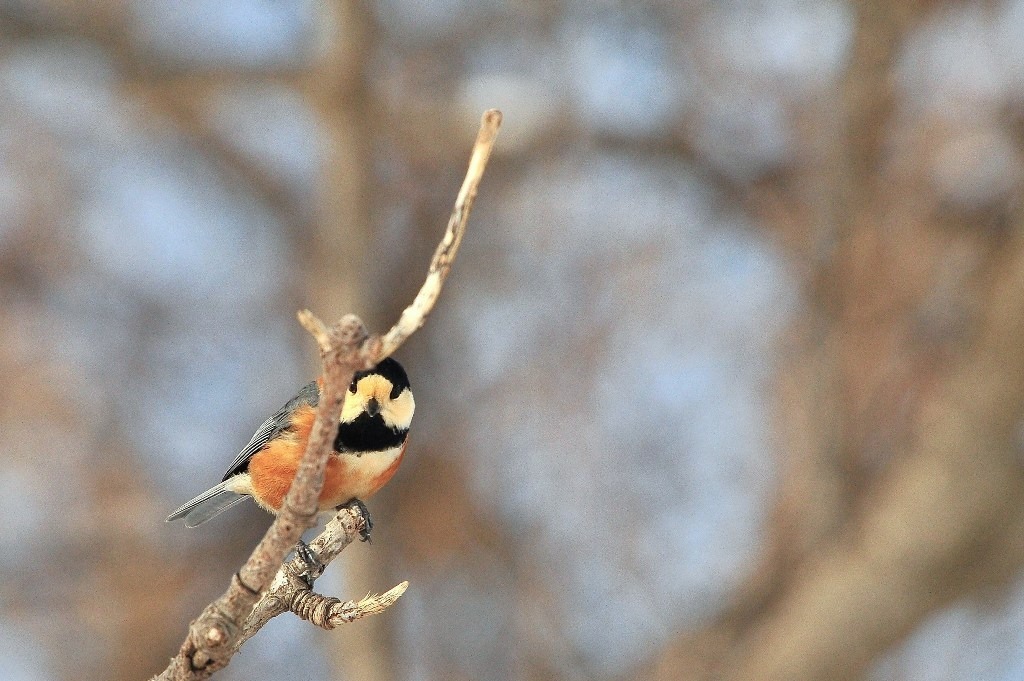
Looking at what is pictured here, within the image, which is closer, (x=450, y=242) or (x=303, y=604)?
(x=450, y=242)

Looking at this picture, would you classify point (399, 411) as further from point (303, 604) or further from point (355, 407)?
point (303, 604)

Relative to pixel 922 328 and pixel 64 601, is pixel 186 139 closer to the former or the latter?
pixel 64 601

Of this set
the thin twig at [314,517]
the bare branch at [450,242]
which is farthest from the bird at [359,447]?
the bare branch at [450,242]

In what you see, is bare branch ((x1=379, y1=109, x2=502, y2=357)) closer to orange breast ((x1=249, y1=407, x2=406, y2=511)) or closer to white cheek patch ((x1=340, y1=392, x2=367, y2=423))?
orange breast ((x1=249, y1=407, x2=406, y2=511))

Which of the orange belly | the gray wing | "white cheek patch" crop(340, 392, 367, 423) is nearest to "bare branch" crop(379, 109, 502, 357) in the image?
the orange belly

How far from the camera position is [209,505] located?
2.72m

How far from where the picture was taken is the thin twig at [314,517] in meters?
1.32

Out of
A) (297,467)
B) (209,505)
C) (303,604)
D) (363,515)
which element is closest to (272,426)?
(209,505)

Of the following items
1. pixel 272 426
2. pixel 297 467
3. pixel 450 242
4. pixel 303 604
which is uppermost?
pixel 272 426

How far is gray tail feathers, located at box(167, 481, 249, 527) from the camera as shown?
8.84 ft

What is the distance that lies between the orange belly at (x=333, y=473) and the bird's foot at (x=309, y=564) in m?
0.09

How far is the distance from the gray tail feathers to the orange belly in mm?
327

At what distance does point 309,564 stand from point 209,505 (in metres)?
0.84

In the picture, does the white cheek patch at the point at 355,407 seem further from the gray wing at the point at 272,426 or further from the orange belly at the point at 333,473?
the gray wing at the point at 272,426
